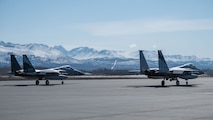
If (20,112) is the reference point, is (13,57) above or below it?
above

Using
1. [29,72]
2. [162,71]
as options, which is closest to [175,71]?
[162,71]

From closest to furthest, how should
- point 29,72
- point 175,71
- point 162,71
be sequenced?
point 162,71 → point 175,71 → point 29,72

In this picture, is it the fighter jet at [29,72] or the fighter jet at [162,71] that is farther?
the fighter jet at [29,72]

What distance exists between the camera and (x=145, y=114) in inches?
767

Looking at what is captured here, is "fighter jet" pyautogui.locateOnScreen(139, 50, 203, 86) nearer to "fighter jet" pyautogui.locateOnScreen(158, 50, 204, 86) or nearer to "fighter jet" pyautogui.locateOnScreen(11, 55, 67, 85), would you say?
"fighter jet" pyautogui.locateOnScreen(158, 50, 204, 86)

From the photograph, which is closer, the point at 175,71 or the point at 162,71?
the point at 162,71

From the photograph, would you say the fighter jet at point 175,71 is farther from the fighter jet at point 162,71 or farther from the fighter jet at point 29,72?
the fighter jet at point 29,72

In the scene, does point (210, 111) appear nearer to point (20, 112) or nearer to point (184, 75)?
point (20, 112)

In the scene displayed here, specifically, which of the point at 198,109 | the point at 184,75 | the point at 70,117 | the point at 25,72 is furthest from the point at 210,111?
the point at 25,72

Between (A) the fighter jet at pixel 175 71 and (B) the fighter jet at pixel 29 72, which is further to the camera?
(B) the fighter jet at pixel 29 72

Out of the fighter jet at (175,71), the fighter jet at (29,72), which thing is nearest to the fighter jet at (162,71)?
the fighter jet at (175,71)

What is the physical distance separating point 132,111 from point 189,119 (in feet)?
12.8

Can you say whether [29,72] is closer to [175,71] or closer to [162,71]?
[162,71]

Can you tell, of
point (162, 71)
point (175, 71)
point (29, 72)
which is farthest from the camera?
point (29, 72)
